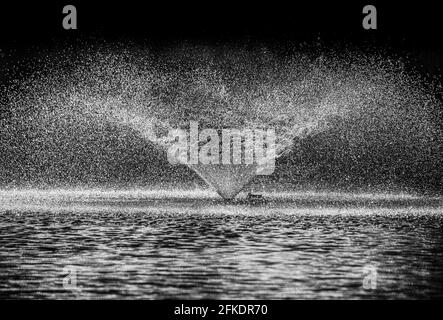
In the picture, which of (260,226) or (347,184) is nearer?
(260,226)

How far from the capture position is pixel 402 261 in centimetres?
2825

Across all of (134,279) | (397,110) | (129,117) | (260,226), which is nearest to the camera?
(134,279)

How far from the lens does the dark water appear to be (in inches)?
914

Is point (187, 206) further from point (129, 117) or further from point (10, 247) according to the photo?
point (10, 247)

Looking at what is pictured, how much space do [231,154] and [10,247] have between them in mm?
23963

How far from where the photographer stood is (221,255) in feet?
96.3

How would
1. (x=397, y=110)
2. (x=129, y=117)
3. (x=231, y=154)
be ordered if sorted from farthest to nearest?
1. (x=397, y=110)
2. (x=129, y=117)
3. (x=231, y=154)

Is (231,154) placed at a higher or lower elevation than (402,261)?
higher

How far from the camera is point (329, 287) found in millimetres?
23328

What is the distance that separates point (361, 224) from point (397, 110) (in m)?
60.9

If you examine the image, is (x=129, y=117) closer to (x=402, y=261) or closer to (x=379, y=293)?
(x=402, y=261)

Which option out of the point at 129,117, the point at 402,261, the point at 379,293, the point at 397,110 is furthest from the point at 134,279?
the point at 397,110

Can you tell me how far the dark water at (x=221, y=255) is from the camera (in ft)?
76.1
